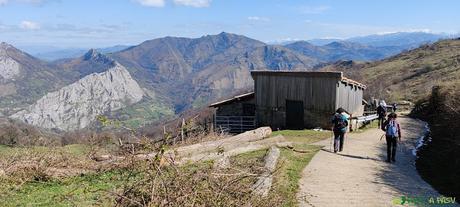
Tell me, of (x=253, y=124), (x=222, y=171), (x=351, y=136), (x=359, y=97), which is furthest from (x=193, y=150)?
(x=359, y=97)

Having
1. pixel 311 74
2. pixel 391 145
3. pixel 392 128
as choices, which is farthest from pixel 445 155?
pixel 311 74

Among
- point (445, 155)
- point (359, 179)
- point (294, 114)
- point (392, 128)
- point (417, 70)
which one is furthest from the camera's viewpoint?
point (417, 70)

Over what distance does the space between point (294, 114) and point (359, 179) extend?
18.6m

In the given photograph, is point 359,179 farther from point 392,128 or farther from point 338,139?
point 338,139

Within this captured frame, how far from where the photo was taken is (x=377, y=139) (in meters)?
24.4

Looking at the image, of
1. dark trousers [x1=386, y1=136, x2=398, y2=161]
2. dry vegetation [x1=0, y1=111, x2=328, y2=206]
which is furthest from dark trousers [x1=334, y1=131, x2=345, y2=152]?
dark trousers [x1=386, y1=136, x2=398, y2=161]

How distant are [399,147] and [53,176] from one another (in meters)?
15.5

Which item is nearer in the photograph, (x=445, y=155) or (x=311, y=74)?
(x=445, y=155)

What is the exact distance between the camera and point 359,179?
13.9 meters

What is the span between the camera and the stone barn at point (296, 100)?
30344 mm

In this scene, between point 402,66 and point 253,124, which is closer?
point 253,124

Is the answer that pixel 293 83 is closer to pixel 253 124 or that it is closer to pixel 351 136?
pixel 253 124

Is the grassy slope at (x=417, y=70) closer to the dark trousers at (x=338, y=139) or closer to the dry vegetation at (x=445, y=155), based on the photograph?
the dry vegetation at (x=445, y=155)

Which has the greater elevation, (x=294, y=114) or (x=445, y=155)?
(x=445, y=155)
